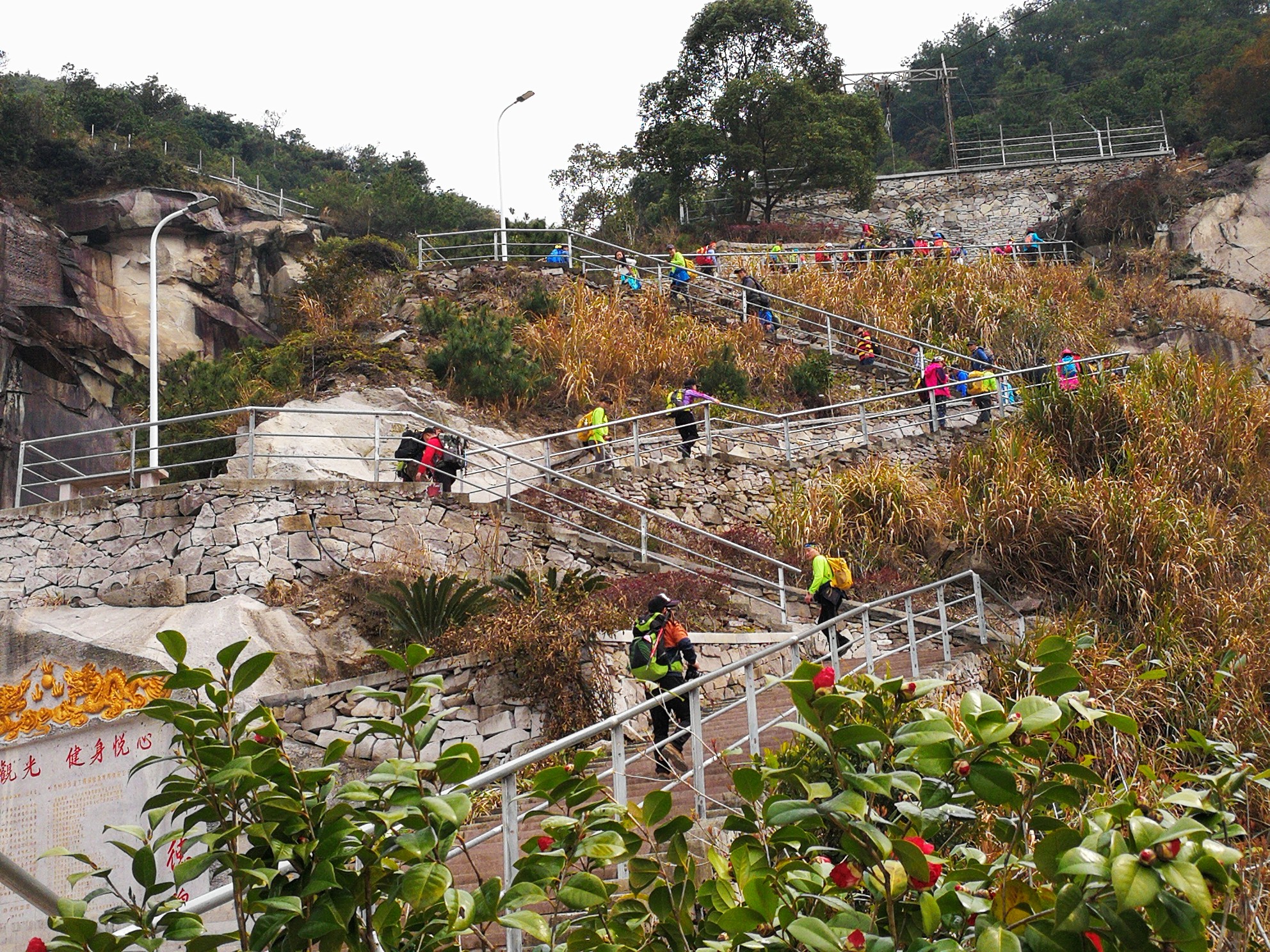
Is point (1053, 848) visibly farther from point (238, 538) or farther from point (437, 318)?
point (437, 318)

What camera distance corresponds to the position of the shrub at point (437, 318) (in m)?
19.9

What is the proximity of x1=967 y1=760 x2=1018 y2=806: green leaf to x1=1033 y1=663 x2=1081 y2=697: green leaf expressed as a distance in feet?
0.75

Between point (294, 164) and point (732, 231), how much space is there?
25725 millimetres

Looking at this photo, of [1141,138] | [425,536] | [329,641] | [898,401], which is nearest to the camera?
[329,641]

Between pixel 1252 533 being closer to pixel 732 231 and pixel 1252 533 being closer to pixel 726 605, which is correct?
pixel 726 605

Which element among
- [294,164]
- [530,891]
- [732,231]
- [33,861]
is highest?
[294,164]

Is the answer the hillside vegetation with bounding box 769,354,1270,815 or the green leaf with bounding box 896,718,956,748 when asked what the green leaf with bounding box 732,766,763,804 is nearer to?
the green leaf with bounding box 896,718,956,748

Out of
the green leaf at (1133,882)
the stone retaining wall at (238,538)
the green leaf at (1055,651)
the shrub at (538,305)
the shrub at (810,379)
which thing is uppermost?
the shrub at (538,305)

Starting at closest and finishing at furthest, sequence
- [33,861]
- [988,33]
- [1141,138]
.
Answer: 1. [33,861]
2. [1141,138]
3. [988,33]

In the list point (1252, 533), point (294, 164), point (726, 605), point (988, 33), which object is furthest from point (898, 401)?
point (988, 33)

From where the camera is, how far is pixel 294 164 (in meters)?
48.5

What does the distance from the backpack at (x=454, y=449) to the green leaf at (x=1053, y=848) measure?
1081cm

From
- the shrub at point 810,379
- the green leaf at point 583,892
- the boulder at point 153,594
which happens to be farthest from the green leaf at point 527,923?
the shrub at point 810,379

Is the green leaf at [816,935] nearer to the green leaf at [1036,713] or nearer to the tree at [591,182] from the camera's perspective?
the green leaf at [1036,713]
